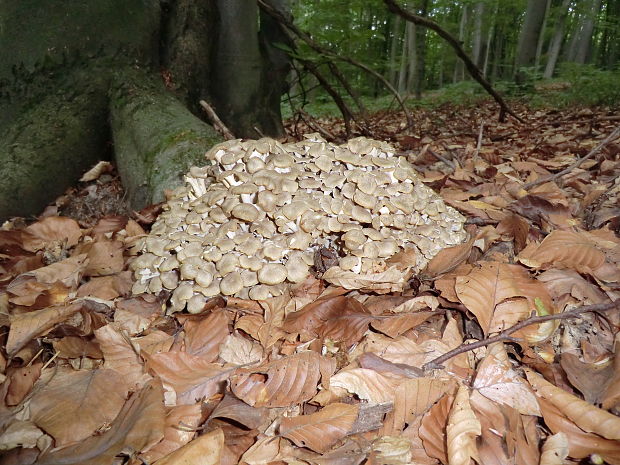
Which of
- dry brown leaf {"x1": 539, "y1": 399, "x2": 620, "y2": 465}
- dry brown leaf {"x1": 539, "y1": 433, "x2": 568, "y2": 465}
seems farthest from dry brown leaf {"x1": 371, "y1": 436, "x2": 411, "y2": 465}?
dry brown leaf {"x1": 539, "y1": 399, "x2": 620, "y2": 465}

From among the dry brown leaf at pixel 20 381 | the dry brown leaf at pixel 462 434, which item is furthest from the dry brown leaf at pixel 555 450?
the dry brown leaf at pixel 20 381

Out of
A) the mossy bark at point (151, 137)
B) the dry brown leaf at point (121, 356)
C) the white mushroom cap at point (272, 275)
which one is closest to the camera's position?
the dry brown leaf at point (121, 356)

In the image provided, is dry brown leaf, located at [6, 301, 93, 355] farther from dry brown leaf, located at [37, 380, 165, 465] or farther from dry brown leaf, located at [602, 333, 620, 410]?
dry brown leaf, located at [602, 333, 620, 410]

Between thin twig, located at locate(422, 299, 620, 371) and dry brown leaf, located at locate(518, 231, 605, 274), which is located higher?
dry brown leaf, located at locate(518, 231, 605, 274)

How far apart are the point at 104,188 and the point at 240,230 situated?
8.64 ft

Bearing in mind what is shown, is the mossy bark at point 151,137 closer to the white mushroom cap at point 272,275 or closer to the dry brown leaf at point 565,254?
the white mushroom cap at point 272,275

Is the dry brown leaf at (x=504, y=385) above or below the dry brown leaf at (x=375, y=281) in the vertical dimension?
below

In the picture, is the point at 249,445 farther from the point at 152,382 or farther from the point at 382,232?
the point at 382,232

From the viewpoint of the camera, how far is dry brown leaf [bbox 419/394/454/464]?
5.36 ft

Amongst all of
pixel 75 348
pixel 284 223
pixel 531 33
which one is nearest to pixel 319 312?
pixel 284 223

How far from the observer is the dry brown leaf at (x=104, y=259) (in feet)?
10.1

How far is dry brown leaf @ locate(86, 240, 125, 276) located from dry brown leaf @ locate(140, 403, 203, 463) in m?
1.59

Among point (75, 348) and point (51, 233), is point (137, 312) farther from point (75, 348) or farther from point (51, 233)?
point (51, 233)

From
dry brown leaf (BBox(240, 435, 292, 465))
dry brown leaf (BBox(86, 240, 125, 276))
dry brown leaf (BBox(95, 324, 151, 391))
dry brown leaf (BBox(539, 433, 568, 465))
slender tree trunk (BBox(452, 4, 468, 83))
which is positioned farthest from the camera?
slender tree trunk (BBox(452, 4, 468, 83))
